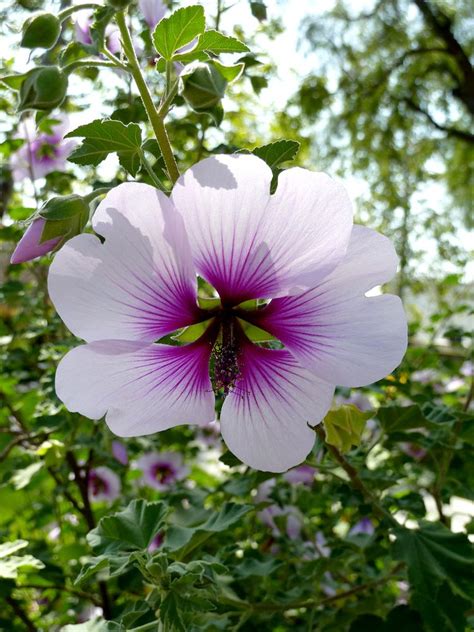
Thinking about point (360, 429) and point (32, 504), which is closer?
point (360, 429)

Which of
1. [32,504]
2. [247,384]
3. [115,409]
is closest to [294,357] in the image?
[247,384]

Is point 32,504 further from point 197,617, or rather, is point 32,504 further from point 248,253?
point 248,253

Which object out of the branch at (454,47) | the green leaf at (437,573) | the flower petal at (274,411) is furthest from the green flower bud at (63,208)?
the branch at (454,47)

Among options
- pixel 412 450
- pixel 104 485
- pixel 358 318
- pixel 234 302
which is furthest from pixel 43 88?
pixel 412 450

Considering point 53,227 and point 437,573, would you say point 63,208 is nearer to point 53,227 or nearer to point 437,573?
point 53,227

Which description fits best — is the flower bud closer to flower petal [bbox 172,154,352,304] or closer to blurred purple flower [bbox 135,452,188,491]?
flower petal [bbox 172,154,352,304]
